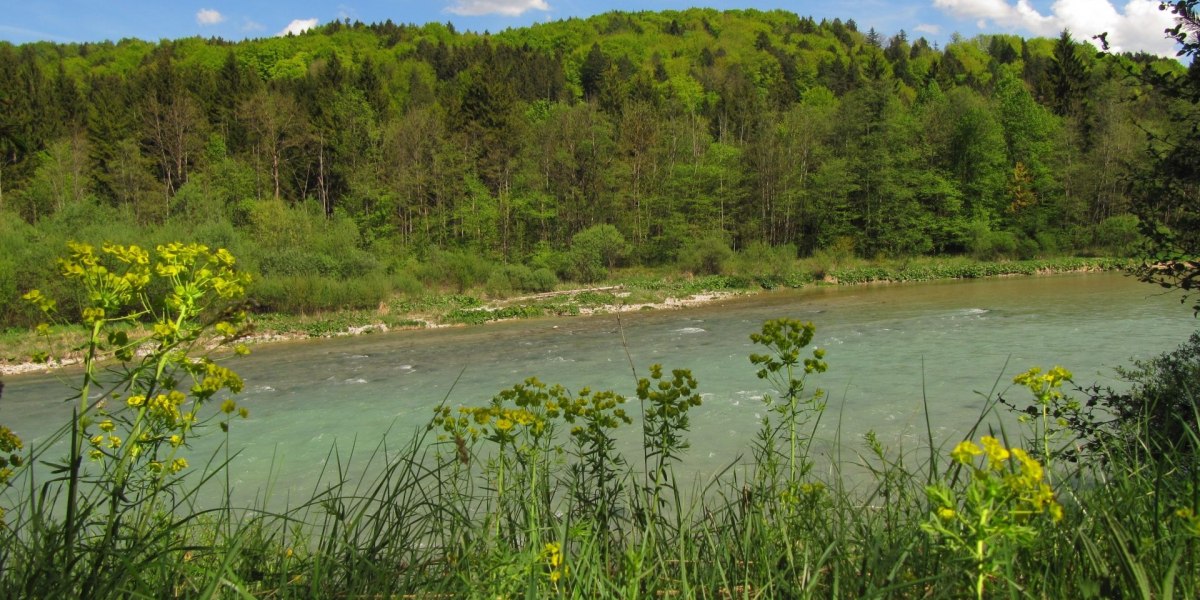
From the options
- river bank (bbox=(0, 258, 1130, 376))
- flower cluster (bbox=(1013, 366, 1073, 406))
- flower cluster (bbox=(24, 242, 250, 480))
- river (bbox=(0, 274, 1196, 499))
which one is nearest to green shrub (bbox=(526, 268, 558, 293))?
river bank (bbox=(0, 258, 1130, 376))

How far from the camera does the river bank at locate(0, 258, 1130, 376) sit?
65.1 feet

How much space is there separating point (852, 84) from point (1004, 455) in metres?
79.0

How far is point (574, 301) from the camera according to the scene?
1051 inches

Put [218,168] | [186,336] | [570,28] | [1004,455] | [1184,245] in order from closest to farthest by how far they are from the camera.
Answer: [1004,455] < [186,336] < [1184,245] < [218,168] < [570,28]

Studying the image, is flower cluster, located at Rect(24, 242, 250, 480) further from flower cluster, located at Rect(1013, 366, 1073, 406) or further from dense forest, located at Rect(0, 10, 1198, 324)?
dense forest, located at Rect(0, 10, 1198, 324)

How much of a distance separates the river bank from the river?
1267mm

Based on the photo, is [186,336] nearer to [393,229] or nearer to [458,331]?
[458,331]

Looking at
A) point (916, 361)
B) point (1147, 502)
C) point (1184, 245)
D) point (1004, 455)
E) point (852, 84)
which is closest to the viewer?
point (1004, 455)

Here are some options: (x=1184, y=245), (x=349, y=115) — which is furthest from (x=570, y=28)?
(x=1184, y=245)

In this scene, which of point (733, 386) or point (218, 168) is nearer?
point (733, 386)

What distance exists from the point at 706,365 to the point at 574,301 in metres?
13.5

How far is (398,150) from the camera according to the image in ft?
145

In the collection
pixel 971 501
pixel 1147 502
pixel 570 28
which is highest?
pixel 570 28

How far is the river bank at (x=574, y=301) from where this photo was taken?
19828 mm
